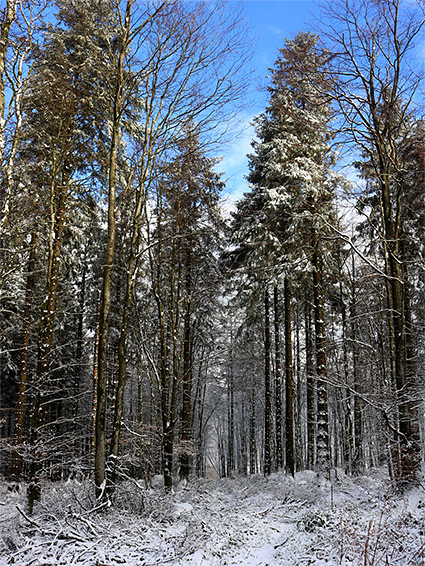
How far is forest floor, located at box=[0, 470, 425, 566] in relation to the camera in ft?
18.6

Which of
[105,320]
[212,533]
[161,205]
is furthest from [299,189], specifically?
[212,533]

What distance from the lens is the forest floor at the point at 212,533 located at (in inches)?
223

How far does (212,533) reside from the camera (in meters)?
7.20

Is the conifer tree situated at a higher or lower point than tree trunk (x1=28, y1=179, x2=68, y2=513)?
higher

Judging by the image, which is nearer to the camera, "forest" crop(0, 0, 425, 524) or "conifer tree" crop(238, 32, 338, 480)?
"forest" crop(0, 0, 425, 524)

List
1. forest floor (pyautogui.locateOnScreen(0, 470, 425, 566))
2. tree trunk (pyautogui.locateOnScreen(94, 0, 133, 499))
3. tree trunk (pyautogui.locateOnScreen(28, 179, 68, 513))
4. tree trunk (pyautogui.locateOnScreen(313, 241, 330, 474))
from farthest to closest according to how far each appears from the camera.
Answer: tree trunk (pyautogui.locateOnScreen(313, 241, 330, 474)), tree trunk (pyautogui.locateOnScreen(28, 179, 68, 513)), tree trunk (pyautogui.locateOnScreen(94, 0, 133, 499)), forest floor (pyautogui.locateOnScreen(0, 470, 425, 566))

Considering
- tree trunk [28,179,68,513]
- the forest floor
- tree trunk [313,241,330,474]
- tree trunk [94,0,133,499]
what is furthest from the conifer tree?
tree trunk [28,179,68,513]

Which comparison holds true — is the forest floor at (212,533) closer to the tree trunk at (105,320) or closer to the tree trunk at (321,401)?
the tree trunk at (105,320)

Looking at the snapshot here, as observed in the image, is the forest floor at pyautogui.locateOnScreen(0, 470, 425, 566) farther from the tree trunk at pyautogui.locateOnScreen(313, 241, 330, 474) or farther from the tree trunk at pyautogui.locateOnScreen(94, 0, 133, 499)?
the tree trunk at pyautogui.locateOnScreen(313, 241, 330, 474)

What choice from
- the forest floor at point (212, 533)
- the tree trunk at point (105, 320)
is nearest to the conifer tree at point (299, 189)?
the forest floor at point (212, 533)

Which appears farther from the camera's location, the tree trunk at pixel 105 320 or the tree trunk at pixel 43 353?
the tree trunk at pixel 43 353

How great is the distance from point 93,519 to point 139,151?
8893 millimetres

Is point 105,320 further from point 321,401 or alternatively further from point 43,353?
point 321,401

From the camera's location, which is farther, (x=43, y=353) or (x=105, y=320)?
(x=43, y=353)
